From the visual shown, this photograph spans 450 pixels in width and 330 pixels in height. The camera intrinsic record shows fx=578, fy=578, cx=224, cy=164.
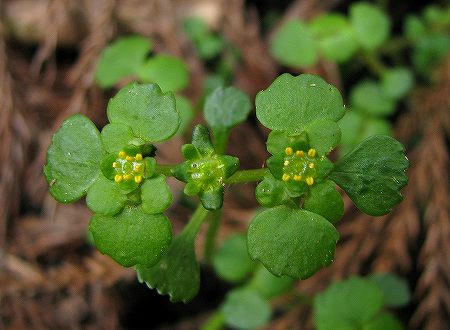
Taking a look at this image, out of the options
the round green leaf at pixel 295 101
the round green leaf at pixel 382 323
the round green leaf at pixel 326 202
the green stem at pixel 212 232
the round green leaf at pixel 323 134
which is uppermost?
the round green leaf at pixel 295 101

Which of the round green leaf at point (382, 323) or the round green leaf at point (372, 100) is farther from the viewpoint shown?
the round green leaf at point (372, 100)

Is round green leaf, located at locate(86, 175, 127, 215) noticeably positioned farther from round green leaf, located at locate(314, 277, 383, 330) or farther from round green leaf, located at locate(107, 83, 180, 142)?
round green leaf, located at locate(314, 277, 383, 330)

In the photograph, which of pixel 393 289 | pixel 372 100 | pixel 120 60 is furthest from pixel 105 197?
pixel 372 100

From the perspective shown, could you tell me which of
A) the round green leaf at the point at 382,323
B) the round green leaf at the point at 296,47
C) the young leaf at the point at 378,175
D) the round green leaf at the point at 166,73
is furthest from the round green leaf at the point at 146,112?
the round green leaf at the point at 296,47

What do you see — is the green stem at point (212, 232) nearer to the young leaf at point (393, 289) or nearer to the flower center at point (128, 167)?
the flower center at point (128, 167)

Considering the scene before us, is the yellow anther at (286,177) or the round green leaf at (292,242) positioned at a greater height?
the yellow anther at (286,177)

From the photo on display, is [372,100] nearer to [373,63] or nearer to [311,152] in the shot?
[373,63]

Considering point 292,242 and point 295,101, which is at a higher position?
point 295,101
